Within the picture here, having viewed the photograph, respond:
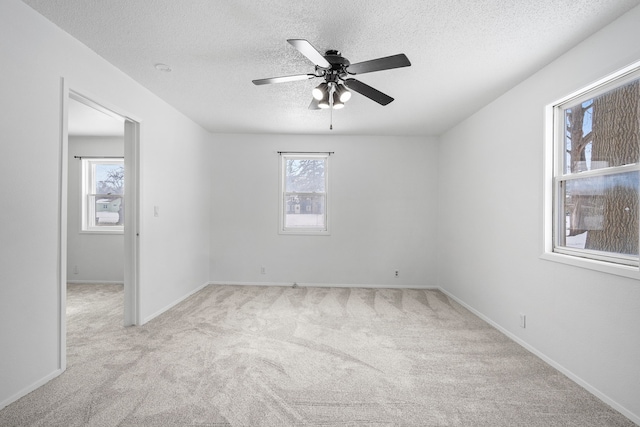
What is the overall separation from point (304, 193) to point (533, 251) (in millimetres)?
3349

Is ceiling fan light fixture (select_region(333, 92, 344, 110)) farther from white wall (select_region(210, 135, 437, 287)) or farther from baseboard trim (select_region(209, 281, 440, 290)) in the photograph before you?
baseboard trim (select_region(209, 281, 440, 290))

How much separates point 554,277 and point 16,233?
3.89 metres

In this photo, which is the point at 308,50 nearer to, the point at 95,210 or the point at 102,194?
the point at 102,194

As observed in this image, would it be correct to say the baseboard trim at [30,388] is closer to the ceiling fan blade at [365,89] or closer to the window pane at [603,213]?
the ceiling fan blade at [365,89]

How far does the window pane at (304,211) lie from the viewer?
5.24 metres

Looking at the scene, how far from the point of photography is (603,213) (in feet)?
7.29

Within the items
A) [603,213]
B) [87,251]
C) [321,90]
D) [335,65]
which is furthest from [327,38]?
[87,251]

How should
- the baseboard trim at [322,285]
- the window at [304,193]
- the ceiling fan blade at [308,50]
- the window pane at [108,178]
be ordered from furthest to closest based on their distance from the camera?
1. the window pane at [108,178]
2. the window at [304,193]
3. the baseboard trim at [322,285]
4. the ceiling fan blade at [308,50]

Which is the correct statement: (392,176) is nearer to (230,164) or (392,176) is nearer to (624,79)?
(230,164)

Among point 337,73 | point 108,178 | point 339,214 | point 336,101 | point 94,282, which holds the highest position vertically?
point 337,73

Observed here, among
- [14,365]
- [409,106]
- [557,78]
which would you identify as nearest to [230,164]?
[409,106]

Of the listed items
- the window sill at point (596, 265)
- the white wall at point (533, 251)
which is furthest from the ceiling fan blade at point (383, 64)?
the window sill at point (596, 265)

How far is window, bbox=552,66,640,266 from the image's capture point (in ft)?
6.56

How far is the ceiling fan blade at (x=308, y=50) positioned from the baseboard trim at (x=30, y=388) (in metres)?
2.75
